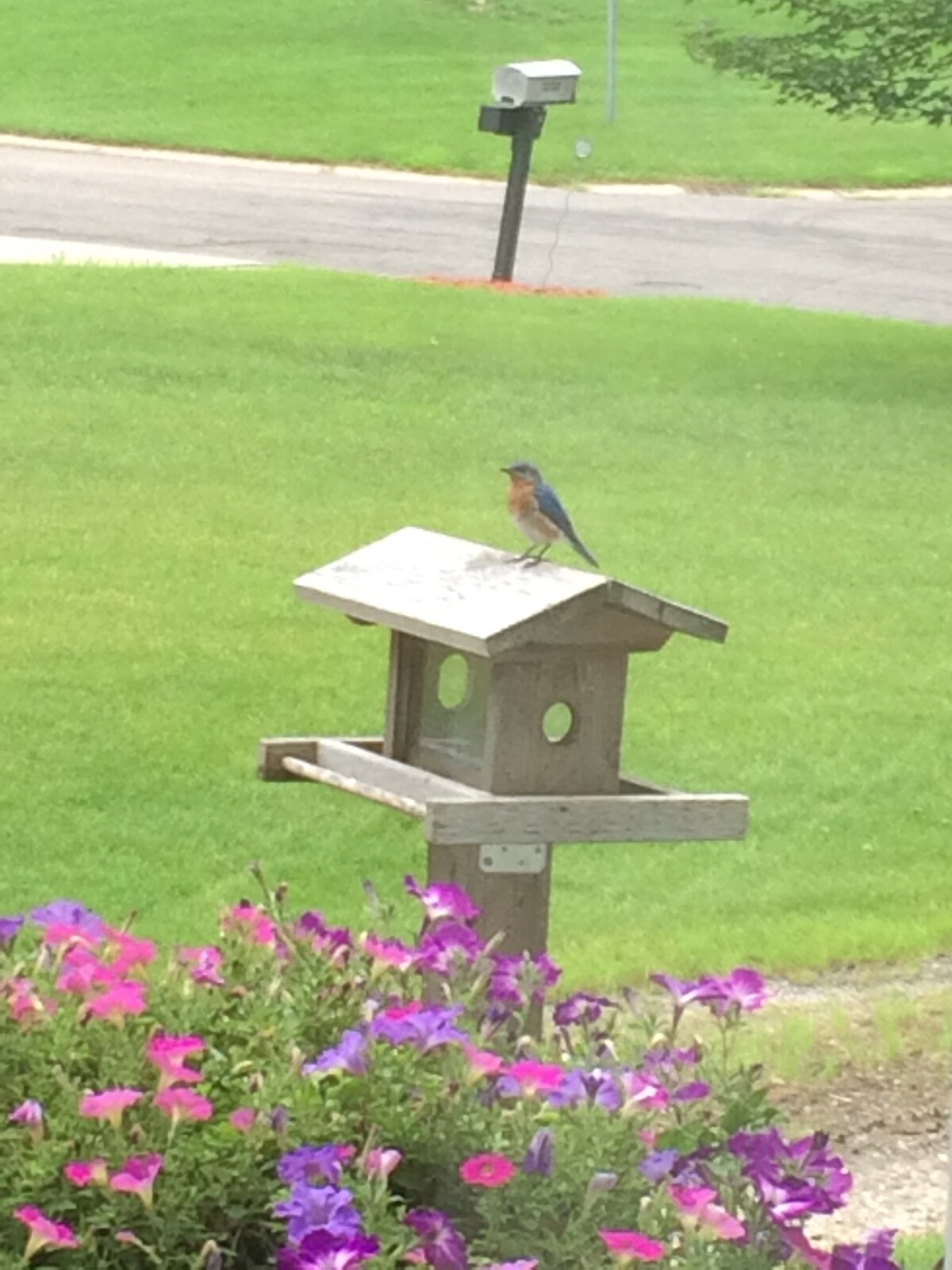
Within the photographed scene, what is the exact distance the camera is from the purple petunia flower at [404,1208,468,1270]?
206 centimetres

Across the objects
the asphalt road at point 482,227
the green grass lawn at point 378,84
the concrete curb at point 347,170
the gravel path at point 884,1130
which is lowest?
the gravel path at point 884,1130

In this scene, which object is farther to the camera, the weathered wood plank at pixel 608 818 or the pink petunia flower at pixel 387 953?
the weathered wood plank at pixel 608 818

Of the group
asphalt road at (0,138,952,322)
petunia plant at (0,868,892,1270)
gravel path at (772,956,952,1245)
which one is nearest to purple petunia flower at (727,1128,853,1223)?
petunia plant at (0,868,892,1270)

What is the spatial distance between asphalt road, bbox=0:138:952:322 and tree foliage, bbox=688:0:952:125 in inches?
15.7

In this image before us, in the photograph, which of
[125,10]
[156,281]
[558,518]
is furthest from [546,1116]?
[156,281]

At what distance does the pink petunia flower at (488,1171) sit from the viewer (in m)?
2.09

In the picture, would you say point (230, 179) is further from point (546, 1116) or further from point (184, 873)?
point (546, 1116)

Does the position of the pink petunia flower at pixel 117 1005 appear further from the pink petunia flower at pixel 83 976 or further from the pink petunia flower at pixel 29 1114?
the pink petunia flower at pixel 29 1114

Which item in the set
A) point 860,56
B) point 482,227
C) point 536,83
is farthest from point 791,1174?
point 860,56

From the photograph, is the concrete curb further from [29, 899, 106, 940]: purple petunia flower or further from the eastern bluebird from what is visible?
[29, 899, 106, 940]: purple petunia flower

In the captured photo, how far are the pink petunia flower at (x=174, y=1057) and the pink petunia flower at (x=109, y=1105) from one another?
0.06 meters

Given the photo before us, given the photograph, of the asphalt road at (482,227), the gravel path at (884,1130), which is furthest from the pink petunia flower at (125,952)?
the asphalt road at (482,227)

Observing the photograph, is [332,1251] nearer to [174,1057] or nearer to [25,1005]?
[174,1057]

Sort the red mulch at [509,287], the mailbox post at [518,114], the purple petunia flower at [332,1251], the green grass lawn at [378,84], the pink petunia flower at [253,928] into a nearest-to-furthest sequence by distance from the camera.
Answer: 1. the purple petunia flower at [332,1251]
2. the pink petunia flower at [253,928]
3. the green grass lawn at [378,84]
4. the mailbox post at [518,114]
5. the red mulch at [509,287]
